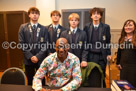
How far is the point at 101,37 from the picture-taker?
6.48 feet

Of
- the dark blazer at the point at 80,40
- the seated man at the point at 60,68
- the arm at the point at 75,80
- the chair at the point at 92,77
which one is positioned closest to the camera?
the arm at the point at 75,80

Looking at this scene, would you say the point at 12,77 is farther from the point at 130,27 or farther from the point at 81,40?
the point at 130,27

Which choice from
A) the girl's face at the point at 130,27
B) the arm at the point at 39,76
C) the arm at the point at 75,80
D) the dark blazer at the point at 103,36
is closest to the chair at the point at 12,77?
the arm at the point at 39,76

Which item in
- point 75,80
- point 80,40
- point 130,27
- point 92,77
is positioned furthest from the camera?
point 80,40

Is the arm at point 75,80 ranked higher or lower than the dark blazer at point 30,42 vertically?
lower

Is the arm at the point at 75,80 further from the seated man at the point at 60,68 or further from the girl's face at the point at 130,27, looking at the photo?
the girl's face at the point at 130,27

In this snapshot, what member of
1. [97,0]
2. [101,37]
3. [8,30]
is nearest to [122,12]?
[97,0]

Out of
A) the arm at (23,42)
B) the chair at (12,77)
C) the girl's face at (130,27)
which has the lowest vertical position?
the chair at (12,77)

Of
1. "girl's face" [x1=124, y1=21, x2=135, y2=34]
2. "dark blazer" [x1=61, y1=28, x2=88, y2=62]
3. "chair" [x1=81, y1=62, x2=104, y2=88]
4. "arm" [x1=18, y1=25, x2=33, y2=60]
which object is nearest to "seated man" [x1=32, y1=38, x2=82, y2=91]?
"chair" [x1=81, y1=62, x2=104, y2=88]

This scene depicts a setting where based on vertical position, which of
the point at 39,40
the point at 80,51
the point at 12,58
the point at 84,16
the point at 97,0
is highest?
the point at 97,0

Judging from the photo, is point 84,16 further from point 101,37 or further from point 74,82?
point 74,82

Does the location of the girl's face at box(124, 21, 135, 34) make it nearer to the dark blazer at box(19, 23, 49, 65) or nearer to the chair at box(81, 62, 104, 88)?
the chair at box(81, 62, 104, 88)

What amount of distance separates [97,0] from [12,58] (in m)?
3.15

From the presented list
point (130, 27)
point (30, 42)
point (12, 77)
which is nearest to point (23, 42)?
point (30, 42)
